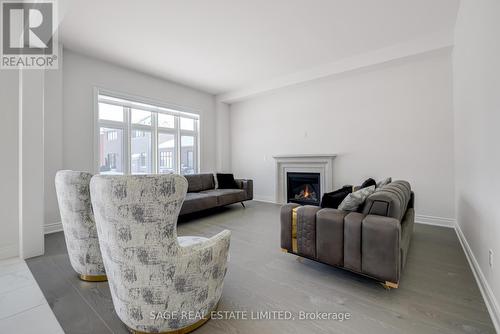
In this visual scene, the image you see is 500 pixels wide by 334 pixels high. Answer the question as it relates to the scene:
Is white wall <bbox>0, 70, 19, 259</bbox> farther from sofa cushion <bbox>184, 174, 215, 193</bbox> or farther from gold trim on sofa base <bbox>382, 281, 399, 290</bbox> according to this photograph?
gold trim on sofa base <bbox>382, 281, 399, 290</bbox>

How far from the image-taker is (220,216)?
432 cm

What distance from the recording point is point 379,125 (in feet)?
13.4

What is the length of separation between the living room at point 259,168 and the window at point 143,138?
0.04 metres

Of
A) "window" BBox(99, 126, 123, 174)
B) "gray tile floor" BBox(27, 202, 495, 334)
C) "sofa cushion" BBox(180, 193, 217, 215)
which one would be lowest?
"gray tile floor" BBox(27, 202, 495, 334)

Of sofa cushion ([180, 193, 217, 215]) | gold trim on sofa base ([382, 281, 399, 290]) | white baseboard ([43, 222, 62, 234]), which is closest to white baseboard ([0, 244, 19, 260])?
white baseboard ([43, 222, 62, 234])

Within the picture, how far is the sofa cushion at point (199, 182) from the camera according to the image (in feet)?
15.9

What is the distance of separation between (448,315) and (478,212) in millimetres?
1097

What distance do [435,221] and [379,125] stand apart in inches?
73.4

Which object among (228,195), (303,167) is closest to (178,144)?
(228,195)

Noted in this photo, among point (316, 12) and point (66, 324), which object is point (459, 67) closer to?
point (316, 12)

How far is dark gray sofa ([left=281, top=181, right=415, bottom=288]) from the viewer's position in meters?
1.67

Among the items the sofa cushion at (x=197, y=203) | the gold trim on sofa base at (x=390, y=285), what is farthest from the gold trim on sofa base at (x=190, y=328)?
the sofa cushion at (x=197, y=203)

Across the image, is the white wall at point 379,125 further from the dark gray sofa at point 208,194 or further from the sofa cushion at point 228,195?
the sofa cushion at point 228,195

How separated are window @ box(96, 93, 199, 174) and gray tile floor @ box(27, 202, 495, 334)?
2.11 m
